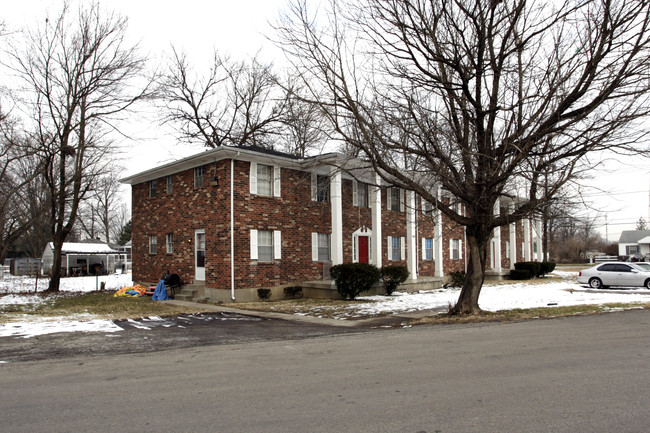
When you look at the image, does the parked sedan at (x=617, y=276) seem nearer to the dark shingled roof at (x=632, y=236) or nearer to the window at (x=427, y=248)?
the window at (x=427, y=248)

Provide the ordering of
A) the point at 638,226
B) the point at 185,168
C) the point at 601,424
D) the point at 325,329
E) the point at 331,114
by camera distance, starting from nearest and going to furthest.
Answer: the point at 601,424, the point at 325,329, the point at 331,114, the point at 185,168, the point at 638,226

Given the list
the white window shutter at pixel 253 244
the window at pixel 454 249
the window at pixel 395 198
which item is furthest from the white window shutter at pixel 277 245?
the window at pixel 454 249

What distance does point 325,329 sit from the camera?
11766mm

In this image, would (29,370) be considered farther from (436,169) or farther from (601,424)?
(436,169)

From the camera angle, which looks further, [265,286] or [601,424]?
[265,286]

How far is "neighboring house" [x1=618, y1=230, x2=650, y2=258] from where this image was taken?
7475cm

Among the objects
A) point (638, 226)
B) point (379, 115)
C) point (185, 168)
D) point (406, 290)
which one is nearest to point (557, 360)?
point (379, 115)

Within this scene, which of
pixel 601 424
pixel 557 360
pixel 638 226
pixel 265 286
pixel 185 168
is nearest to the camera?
pixel 601 424

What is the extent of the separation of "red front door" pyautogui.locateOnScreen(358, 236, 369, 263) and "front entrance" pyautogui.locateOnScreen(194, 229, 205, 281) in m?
7.29

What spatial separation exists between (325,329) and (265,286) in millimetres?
7306

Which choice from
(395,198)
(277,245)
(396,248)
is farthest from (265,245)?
(395,198)

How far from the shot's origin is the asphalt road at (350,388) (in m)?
4.55

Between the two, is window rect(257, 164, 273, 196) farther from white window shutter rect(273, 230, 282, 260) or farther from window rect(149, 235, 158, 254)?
window rect(149, 235, 158, 254)

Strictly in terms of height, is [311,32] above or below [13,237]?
above
